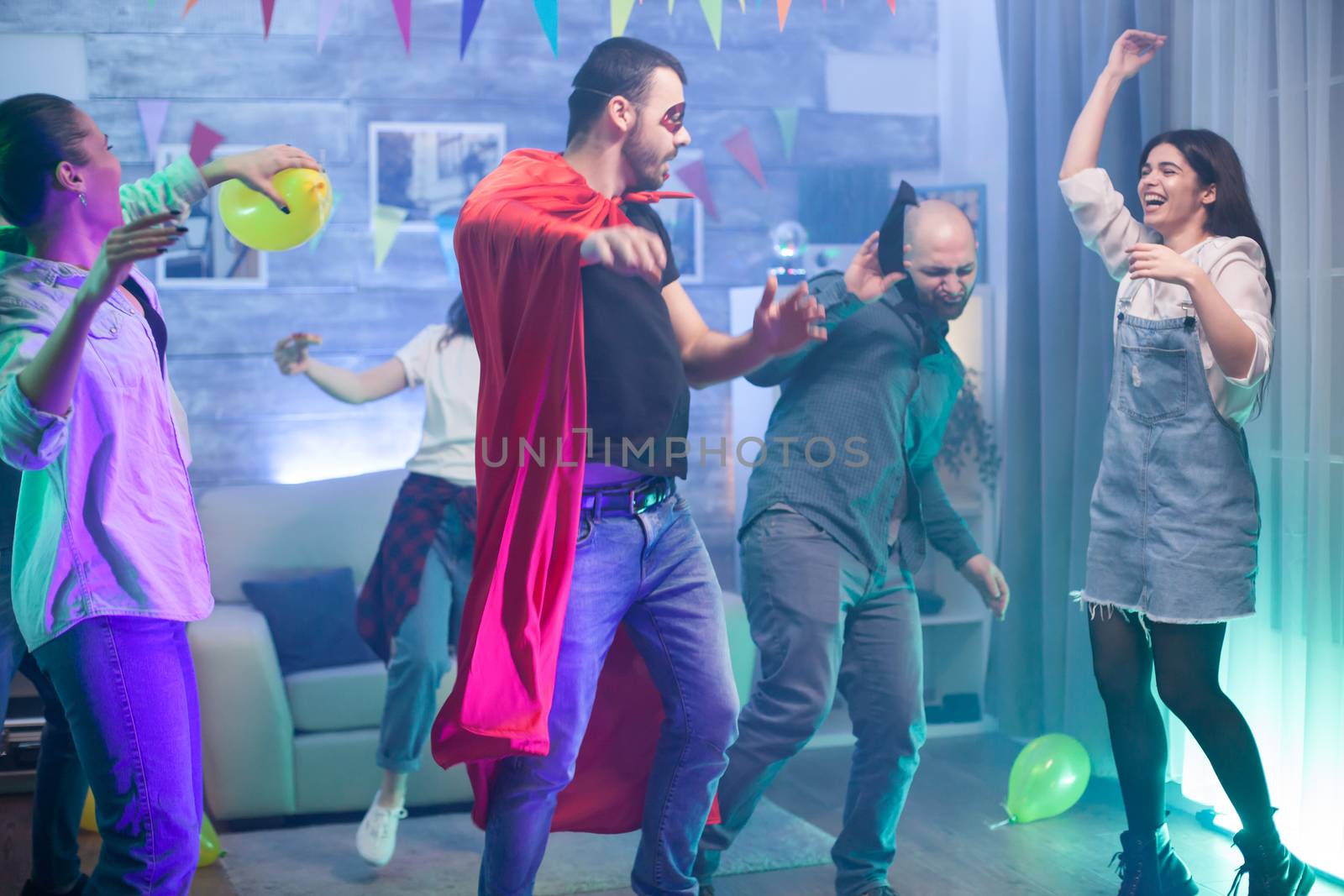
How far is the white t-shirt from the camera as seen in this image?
3.11 metres

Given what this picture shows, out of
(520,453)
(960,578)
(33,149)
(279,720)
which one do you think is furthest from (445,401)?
(960,578)

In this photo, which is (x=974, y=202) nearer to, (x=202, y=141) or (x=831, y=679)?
(x=831, y=679)

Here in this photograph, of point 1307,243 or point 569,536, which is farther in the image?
point 1307,243

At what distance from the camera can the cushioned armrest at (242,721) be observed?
311cm

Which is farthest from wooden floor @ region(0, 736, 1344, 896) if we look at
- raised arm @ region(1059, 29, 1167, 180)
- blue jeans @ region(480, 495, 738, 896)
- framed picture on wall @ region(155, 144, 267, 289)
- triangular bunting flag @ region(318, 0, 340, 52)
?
triangular bunting flag @ region(318, 0, 340, 52)

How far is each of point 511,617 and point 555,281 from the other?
0.50m

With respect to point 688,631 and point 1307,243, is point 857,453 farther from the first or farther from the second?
point 1307,243

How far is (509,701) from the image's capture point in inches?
72.5

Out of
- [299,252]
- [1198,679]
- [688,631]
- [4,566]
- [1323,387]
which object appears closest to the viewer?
[688,631]

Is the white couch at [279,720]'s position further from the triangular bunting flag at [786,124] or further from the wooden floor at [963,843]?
the triangular bunting flag at [786,124]

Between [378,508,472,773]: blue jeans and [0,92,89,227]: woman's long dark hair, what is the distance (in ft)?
4.39

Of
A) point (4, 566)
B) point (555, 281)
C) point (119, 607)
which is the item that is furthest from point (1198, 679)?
point (4, 566)

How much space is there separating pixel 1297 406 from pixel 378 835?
7.59 feet

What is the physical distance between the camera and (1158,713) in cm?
244
